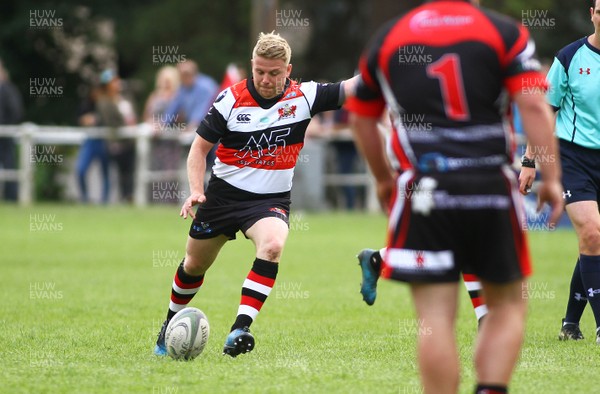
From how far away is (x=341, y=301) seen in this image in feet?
33.4

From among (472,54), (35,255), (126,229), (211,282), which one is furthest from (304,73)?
(472,54)

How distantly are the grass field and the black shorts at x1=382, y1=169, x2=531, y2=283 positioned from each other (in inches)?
59.3

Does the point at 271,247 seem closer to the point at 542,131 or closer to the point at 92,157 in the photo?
the point at 542,131

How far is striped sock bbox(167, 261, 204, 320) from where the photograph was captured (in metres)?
7.23

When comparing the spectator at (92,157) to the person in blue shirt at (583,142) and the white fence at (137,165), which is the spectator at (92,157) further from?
the person in blue shirt at (583,142)

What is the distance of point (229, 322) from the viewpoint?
8.75 m

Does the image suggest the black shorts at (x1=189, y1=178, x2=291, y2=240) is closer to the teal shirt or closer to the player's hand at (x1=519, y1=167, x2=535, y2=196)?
the player's hand at (x1=519, y1=167, x2=535, y2=196)

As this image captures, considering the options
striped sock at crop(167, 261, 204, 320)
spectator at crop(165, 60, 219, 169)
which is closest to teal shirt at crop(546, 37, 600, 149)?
striped sock at crop(167, 261, 204, 320)

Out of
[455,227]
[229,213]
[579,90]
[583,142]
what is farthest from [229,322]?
[455,227]

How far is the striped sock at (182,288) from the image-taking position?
23.7ft

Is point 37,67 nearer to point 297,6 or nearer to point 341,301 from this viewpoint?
point 297,6

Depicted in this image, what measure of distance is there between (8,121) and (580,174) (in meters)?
16.6

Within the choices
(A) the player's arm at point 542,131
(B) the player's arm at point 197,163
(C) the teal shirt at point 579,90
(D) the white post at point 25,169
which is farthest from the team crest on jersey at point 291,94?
(D) the white post at point 25,169

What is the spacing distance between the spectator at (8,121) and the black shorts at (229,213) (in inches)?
605
